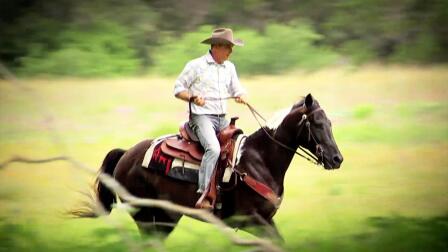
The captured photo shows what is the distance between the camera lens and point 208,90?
6141mm

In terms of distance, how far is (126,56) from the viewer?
703 inches

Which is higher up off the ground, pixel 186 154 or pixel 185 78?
pixel 185 78

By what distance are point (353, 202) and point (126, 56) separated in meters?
9.46

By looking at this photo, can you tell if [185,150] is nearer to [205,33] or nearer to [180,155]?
[180,155]

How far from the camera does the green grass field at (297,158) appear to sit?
448 centimetres

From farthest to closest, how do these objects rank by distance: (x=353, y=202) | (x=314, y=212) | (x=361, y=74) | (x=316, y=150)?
(x=361, y=74) → (x=353, y=202) → (x=314, y=212) → (x=316, y=150)

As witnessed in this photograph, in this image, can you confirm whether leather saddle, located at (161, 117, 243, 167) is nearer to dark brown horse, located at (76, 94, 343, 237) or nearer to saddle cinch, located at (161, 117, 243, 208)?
saddle cinch, located at (161, 117, 243, 208)

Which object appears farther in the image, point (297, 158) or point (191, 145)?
point (297, 158)

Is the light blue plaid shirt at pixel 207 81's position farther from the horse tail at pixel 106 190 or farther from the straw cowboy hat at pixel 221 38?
the horse tail at pixel 106 190

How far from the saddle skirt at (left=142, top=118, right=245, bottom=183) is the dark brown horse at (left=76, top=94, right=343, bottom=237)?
0.24 ft

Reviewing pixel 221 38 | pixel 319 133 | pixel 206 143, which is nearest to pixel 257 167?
pixel 206 143

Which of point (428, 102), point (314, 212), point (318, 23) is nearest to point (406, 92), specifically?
point (428, 102)

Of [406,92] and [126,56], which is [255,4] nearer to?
[126,56]

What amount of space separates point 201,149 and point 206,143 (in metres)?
0.23
